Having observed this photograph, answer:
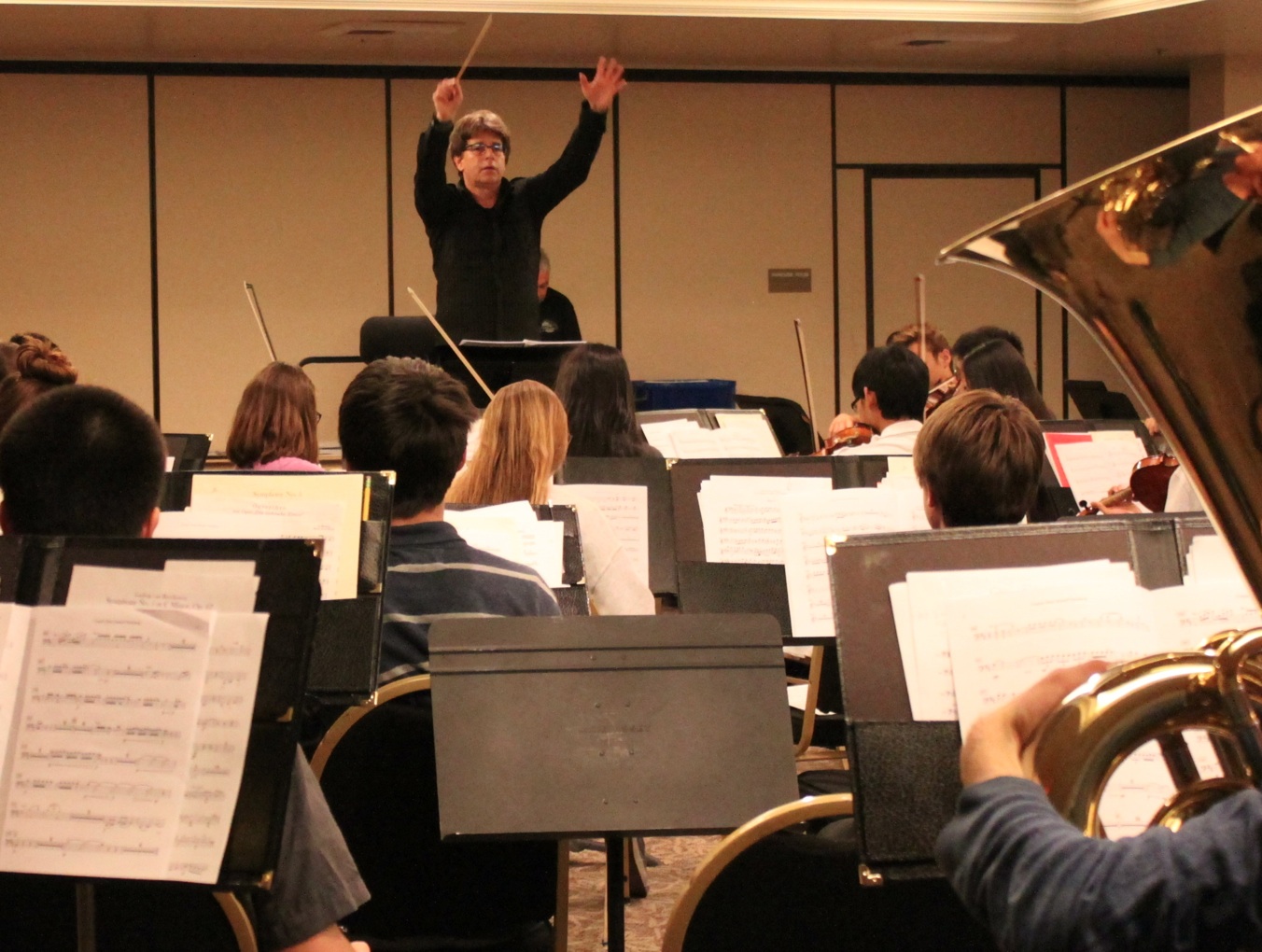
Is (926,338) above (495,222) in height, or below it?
below

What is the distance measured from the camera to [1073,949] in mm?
950

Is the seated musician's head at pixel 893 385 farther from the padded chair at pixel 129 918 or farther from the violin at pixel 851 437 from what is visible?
the padded chair at pixel 129 918

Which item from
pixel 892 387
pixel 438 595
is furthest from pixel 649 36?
pixel 438 595

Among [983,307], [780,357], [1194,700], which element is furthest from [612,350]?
[983,307]

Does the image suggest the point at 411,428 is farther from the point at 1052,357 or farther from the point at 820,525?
the point at 1052,357

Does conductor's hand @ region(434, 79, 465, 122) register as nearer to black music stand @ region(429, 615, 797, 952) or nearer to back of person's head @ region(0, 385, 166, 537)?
black music stand @ region(429, 615, 797, 952)

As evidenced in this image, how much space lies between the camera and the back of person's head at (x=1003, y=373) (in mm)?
4539

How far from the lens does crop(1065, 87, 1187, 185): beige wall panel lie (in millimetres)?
9062

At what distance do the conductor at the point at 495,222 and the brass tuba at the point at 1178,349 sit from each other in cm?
447

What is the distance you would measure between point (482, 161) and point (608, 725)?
3.71 metres

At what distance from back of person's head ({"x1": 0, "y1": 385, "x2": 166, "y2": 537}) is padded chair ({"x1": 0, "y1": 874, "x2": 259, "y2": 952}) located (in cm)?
36

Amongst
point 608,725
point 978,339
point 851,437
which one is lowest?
point 608,725

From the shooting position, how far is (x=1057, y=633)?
5.06 ft

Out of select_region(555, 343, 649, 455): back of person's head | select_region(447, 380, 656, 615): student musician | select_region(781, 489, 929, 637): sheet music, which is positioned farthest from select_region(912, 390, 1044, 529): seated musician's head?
select_region(555, 343, 649, 455): back of person's head
